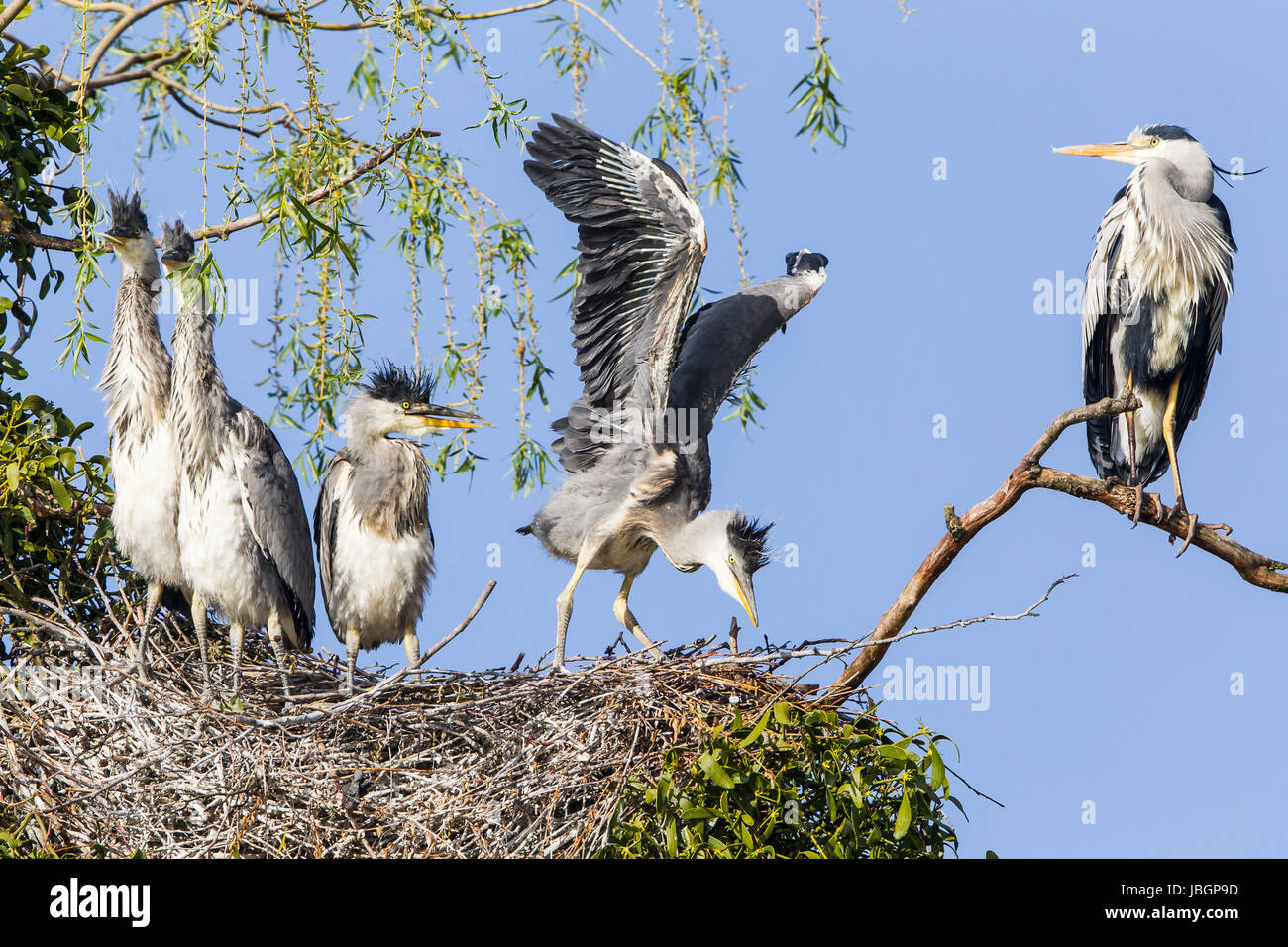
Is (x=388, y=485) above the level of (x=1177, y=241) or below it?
below

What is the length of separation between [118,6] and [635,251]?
221 centimetres

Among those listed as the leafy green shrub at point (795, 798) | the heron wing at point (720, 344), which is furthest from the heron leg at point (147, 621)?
the heron wing at point (720, 344)

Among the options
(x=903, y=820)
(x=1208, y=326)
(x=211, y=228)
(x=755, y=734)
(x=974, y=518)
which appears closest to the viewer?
(x=903, y=820)

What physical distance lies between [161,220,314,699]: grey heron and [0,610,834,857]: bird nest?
387 mm

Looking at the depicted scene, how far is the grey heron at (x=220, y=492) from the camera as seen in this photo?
4.20 metres

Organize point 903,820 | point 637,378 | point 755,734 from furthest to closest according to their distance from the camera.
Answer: point 637,378 → point 755,734 → point 903,820

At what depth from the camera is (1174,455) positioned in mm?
4684

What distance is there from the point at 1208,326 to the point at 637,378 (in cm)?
197

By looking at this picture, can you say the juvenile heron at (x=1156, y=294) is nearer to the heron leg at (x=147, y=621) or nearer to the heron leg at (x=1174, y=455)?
the heron leg at (x=1174, y=455)

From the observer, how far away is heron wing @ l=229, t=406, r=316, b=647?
4293 mm

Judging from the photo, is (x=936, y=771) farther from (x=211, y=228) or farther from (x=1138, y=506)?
(x=211, y=228)

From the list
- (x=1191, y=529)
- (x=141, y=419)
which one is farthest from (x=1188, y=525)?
(x=141, y=419)
